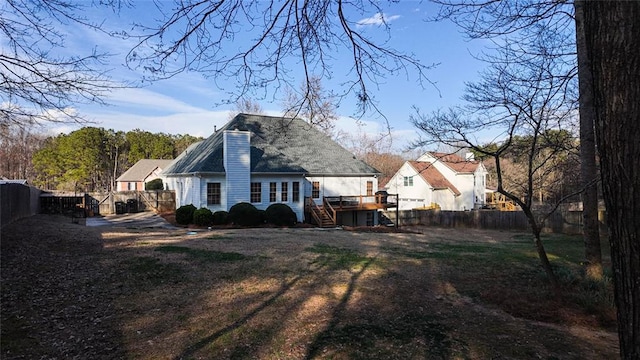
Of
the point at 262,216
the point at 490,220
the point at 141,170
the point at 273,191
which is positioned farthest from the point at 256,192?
the point at 141,170

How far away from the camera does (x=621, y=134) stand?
1807 millimetres

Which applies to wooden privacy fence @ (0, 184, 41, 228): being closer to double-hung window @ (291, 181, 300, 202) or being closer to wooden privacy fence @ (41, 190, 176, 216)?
wooden privacy fence @ (41, 190, 176, 216)

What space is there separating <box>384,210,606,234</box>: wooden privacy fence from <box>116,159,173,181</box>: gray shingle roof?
3103cm


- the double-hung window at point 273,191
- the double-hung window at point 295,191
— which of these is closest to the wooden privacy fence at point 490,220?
the double-hung window at point 295,191

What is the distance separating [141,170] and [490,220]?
4114cm

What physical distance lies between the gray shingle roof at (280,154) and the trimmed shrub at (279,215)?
2550 millimetres

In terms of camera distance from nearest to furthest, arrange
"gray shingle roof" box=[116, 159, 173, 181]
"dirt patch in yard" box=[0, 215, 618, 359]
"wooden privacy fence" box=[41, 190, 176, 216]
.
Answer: "dirt patch in yard" box=[0, 215, 618, 359] → "wooden privacy fence" box=[41, 190, 176, 216] → "gray shingle roof" box=[116, 159, 173, 181]

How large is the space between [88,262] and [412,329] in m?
7.14

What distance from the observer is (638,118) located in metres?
1.77

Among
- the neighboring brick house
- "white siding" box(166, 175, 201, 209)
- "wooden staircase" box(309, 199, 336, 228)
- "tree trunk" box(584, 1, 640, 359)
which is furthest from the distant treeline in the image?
"tree trunk" box(584, 1, 640, 359)

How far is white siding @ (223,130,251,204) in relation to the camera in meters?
21.7

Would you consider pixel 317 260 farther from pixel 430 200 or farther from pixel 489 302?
pixel 430 200

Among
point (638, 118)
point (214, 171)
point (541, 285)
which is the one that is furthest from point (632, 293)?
point (214, 171)

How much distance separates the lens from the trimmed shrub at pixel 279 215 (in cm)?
2123
